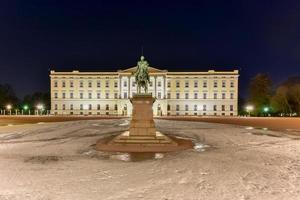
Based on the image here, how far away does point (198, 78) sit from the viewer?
95.8m

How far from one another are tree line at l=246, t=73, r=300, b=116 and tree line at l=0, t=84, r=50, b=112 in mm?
70646

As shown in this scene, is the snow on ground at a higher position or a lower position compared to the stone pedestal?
lower

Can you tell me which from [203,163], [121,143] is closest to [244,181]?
[203,163]

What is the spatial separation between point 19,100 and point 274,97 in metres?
88.6

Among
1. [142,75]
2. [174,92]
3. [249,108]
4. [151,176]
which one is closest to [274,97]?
[249,108]

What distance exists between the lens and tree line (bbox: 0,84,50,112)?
9702 cm

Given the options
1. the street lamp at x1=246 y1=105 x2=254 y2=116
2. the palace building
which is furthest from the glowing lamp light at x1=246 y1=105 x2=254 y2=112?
the palace building

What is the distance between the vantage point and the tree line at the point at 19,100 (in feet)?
318

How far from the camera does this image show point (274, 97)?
251 ft

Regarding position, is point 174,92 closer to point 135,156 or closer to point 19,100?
point 19,100

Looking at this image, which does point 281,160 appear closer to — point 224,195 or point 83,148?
point 224,195

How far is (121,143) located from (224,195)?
977 cm

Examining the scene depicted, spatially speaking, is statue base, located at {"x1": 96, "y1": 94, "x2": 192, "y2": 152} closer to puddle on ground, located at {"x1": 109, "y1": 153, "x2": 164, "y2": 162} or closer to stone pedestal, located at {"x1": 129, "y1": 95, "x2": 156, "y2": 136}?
stone pedestal, located at {"x1": 129, "y1": 95, "x2": 156, "y2": 136}

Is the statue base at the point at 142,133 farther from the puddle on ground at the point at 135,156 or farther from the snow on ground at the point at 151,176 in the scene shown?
the snow on ground at the point at 151,176
